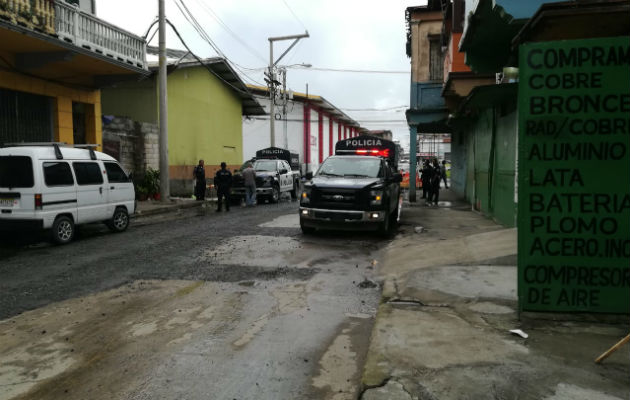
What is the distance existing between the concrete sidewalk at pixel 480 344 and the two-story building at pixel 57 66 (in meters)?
11.0

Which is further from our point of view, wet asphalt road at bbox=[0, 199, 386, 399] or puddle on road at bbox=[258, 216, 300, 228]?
puddle on road at bbox=[258, 216, 300, 228]

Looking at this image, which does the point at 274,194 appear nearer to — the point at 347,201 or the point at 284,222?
the point at 284,222

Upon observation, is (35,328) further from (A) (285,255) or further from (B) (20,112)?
Answer: (B) (20,112)

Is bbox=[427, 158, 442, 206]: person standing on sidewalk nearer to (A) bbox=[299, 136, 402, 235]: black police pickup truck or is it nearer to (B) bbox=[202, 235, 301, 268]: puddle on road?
(A) bbox=[299, 136, 402, 235]: black police pickup truck

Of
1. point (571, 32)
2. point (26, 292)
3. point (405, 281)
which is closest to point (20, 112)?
point (26, 292)

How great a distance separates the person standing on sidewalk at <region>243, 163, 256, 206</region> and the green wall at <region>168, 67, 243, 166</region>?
19.6 feet

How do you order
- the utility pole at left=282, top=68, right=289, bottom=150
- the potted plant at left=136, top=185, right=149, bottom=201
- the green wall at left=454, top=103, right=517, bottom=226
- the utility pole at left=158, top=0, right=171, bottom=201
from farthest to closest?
the utility pole at left=282, top=68, right=289, bottom=150, the potted plant at left=136, top=185, right=149, bottom=201, the utility pole at left=158, top=0, right=171, bottom=201, the green wall at left=454, top=103, right=517, bottom=226

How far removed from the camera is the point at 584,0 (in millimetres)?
4816

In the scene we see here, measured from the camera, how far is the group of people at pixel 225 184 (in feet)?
58.2

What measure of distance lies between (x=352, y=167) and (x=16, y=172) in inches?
291

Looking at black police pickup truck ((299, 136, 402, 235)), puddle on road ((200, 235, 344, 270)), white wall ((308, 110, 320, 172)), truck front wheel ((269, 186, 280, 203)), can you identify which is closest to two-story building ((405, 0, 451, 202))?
truck front wheel ((269, 186, 280, 203))

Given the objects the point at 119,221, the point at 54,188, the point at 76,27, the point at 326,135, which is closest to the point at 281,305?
the point at 54,188

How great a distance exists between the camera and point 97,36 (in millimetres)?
14773

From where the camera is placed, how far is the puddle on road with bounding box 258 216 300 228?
1310cm
